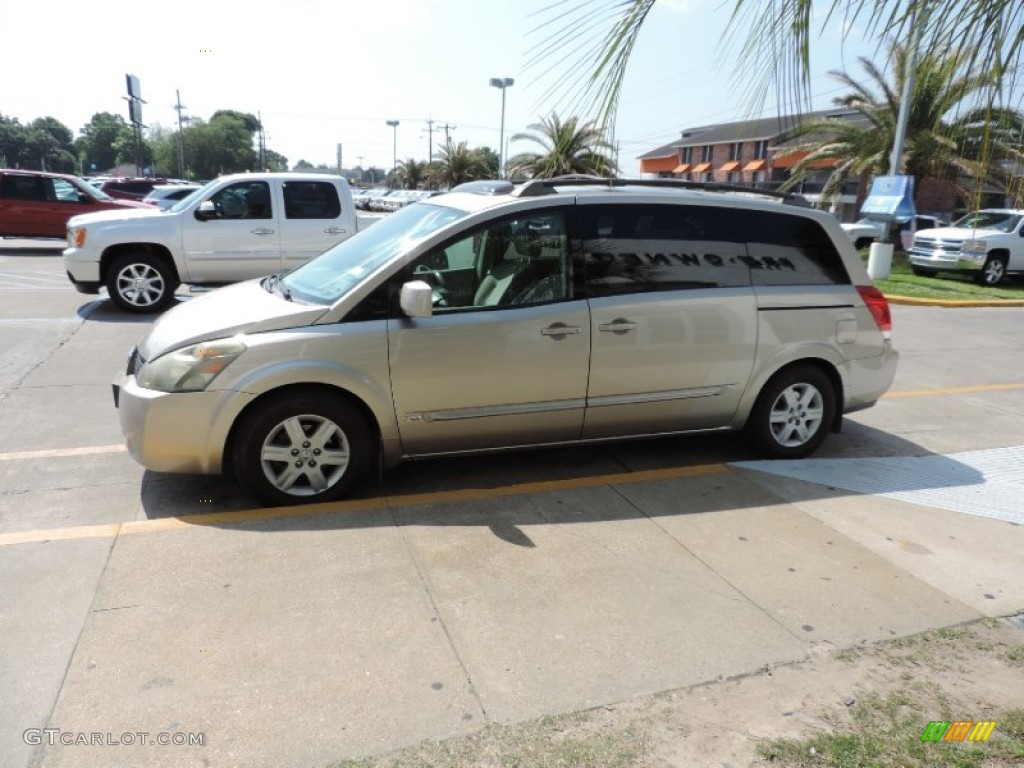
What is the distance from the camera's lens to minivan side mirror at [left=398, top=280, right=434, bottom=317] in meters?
3.94

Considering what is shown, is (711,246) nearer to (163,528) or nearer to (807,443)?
(807,443)

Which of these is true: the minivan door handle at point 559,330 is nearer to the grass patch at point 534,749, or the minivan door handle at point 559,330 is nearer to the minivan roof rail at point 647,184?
the minivan roof rail at point 647,184

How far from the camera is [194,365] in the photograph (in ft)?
13.0

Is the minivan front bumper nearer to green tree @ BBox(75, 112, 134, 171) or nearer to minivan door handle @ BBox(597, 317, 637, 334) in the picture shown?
minivan door handle @ BBox(597, 317, 637, 334)

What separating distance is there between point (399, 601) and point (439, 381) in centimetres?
132

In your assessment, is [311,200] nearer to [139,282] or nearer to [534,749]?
[139,282]

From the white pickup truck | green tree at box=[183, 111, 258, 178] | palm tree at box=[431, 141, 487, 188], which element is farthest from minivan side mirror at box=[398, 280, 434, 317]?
green tree at box=[183, 111, 258, 178]

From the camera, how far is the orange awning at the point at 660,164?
62812 mm

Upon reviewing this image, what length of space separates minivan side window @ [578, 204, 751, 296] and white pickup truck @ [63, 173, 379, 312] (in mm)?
5761

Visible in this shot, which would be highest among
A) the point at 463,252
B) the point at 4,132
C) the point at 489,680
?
the point at 4,132

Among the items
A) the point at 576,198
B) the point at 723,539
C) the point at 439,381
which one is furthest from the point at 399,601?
the point at 576,198

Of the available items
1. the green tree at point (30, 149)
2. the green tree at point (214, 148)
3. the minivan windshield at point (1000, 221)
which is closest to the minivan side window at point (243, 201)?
the minivan windshield at point (1000, 221)

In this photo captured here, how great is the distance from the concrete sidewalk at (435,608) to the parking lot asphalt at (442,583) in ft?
0.04

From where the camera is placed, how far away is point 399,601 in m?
3.31
